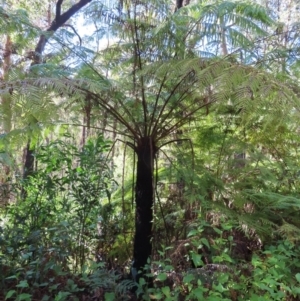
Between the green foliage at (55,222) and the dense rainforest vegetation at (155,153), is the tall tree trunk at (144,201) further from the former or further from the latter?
the green foliage at (55,222)

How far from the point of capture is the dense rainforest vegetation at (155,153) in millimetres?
1984

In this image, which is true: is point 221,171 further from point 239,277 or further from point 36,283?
point 36,283

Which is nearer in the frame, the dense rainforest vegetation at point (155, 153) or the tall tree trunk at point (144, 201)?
the dense rainforest vegetation at point (155, 153)

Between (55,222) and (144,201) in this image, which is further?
(55,222)

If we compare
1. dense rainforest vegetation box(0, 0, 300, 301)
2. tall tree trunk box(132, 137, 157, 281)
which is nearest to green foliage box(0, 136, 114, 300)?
dense rainforest vegetation box(0, 0, 300, 301)

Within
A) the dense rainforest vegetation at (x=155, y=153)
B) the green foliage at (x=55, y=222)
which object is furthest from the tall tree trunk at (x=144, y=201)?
the green foliage at (x=55, y=222)

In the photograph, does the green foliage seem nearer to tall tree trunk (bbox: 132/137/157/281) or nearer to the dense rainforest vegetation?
the dense rainforest vegetation

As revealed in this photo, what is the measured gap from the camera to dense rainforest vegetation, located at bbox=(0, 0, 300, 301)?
78.1 inches

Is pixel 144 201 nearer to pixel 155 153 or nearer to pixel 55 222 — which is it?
pixel 155 153

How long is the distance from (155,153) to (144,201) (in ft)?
1.11

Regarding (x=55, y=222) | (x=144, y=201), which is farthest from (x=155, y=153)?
(x=55, y=222)

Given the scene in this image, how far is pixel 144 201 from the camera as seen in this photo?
233 cm

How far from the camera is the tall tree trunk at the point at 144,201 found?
7.57 feet

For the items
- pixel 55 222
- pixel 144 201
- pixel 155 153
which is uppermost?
pixel 155 153
